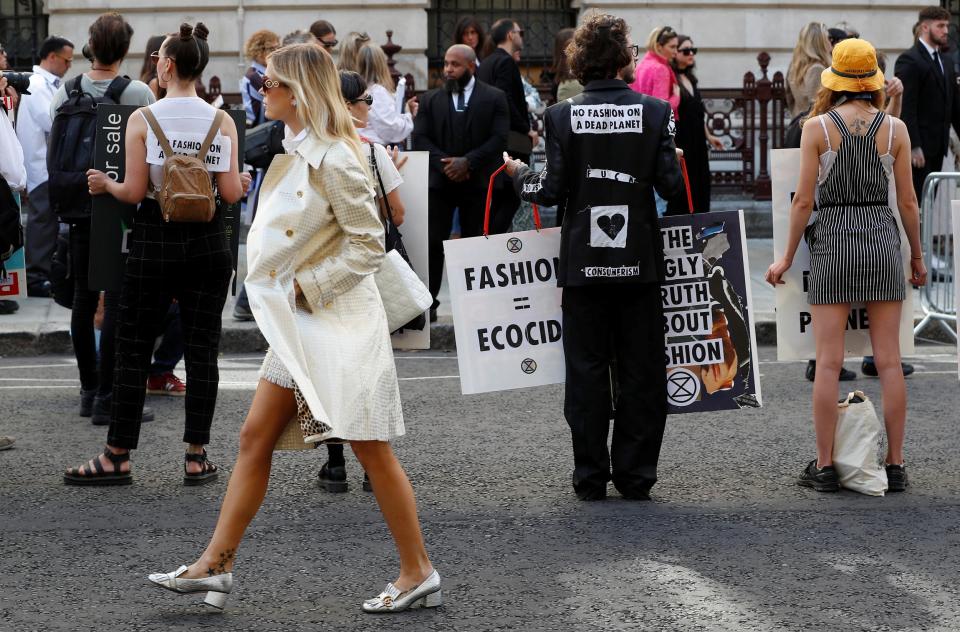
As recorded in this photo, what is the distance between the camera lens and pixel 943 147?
10.9 metres

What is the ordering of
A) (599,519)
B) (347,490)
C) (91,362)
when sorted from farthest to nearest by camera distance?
(91,362), (347,490), (599,519)

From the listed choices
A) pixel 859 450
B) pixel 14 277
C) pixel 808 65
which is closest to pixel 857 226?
pixel 859 450

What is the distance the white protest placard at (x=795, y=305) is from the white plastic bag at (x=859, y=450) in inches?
15.4

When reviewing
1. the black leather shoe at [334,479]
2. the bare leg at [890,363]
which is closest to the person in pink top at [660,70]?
the bare leg at [890,363]

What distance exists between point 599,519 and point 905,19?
1452 cm

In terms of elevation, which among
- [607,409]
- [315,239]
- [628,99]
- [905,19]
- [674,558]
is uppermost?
[905,19]

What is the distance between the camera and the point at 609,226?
5949 millimetres

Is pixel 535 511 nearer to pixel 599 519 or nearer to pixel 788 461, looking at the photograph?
pixel 599 519

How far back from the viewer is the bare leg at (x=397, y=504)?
183 inches

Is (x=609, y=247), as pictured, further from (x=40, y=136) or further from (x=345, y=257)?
(x=40, y=136)

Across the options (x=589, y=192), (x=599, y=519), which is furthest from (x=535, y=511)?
(x=589, y=192)

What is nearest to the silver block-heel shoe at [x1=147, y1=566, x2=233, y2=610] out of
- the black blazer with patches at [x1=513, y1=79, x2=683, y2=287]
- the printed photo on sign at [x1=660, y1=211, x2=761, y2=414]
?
the black blazer with patches at [x1=513, y1=79, x2=683, y2=287]

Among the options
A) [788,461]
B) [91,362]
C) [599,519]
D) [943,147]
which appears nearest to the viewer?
[599,519]

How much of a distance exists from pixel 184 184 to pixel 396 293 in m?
1.45
